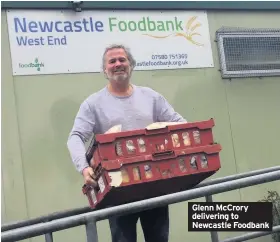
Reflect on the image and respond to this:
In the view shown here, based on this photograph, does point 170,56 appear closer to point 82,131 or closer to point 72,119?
point 72,119

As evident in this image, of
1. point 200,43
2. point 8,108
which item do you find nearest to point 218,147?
point 8,108

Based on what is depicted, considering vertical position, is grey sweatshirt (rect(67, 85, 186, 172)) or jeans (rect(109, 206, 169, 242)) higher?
grey sweatshirt (rect(67, 85, 186, 172))

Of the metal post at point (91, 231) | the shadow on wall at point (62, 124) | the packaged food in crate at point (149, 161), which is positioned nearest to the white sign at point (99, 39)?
the shadow on wall at point (62, 124)

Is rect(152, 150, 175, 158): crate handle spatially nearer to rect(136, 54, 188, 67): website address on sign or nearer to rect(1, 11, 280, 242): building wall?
rect(1, 11, 280, 242): building wall

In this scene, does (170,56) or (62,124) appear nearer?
(62,124)

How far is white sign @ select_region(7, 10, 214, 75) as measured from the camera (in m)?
4.91

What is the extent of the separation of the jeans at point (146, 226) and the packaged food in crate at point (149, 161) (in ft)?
0.42

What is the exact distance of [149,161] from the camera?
253cm

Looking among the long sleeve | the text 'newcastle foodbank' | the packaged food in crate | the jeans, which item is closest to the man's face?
the long sleeve
